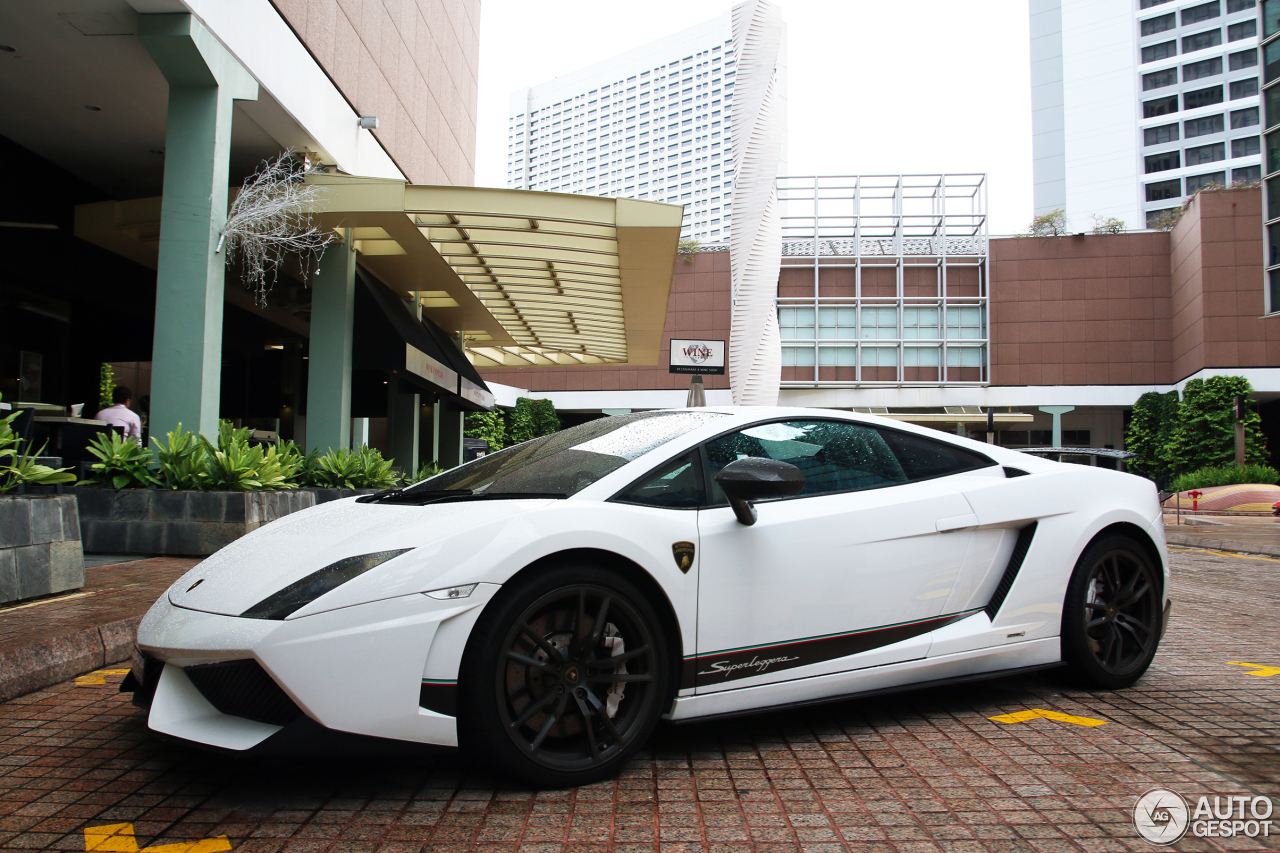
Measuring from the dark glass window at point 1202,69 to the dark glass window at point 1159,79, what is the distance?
99 centimetres

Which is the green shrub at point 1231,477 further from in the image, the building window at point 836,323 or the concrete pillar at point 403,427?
the concrete pillar at point 403,427

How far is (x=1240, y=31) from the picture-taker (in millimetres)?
73125

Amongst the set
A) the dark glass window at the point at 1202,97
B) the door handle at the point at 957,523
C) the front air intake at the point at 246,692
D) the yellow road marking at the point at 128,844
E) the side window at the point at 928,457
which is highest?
the dark glass window at the point at 1202,97

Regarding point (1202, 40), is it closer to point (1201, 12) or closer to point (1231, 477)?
point (1201, 12)

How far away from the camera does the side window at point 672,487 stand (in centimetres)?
277

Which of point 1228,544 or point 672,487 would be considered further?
point 1228,544

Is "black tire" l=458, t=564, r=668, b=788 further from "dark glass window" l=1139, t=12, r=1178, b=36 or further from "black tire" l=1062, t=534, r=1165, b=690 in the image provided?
"dark glass window" l=1139, t=12, r=1178, b=36

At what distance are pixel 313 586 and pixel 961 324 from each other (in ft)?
146

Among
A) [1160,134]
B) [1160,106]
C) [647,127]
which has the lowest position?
[1160,134]

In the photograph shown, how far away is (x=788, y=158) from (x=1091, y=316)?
248 ft

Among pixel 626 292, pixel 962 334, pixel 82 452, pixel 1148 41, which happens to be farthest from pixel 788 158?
pixel 82 452

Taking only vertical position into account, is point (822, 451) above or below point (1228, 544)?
above

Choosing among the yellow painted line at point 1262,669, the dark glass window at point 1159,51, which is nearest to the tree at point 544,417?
the yellow painted line at point 1262,669

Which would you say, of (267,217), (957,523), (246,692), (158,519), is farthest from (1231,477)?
(246,692)
